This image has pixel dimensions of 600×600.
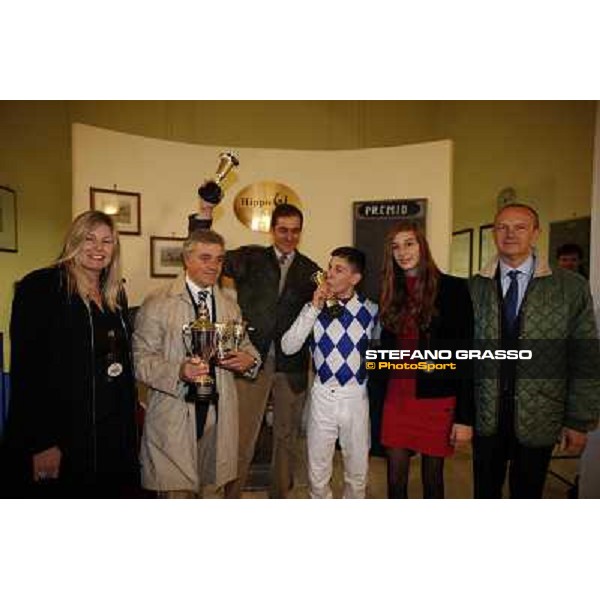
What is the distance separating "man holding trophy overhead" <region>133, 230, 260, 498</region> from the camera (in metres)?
1.63

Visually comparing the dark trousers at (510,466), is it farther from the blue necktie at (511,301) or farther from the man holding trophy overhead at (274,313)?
the man holding trophy overhead at (274,313)

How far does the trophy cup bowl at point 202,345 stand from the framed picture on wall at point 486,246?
0.78 metres

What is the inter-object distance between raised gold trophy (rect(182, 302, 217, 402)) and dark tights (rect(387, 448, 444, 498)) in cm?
56

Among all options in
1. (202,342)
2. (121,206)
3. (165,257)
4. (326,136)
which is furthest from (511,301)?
(121,206)

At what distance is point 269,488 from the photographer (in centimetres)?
170

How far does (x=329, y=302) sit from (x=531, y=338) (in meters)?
0.57

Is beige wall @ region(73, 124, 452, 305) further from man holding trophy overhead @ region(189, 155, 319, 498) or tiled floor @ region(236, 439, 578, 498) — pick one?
tiled floor @ region(236, 439, 578, 498)

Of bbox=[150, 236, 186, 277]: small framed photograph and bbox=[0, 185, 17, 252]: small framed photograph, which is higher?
bbox=[0, 185, 17, 252]: small framed photograph

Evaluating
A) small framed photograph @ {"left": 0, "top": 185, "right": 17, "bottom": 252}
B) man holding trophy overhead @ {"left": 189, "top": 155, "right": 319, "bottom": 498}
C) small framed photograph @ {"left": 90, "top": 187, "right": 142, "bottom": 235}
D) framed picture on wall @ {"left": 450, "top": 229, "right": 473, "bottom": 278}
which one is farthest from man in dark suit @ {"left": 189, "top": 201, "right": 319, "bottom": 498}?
small framed photograph @ {"left": 0, "top": 185, "right": 17, "bottom": 252}

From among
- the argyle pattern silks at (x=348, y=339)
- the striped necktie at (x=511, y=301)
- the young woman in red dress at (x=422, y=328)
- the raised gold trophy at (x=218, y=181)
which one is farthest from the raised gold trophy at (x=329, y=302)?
the striped necktie at (x=511, y=301)

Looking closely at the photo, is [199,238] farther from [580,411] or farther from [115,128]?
[580,411]

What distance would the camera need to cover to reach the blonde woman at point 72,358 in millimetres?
1578
